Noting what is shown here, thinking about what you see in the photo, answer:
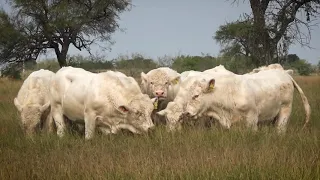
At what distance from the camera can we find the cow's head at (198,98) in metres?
8.60

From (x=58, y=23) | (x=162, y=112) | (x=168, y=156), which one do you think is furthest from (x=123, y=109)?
(x=58, y=23)

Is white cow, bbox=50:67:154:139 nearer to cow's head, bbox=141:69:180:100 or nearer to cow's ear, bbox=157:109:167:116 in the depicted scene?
cow's ear, bbox=157:109:167:116

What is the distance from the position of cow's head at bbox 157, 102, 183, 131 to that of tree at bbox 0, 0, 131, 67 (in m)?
22.6

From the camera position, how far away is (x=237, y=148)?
641cm

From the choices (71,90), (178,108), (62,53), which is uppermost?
(62,53)

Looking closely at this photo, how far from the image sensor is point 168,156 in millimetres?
6160

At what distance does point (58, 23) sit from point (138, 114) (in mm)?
23560

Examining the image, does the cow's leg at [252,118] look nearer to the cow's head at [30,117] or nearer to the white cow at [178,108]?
the white cow at [178,108]

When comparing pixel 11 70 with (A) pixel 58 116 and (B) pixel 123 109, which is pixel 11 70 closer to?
(A) pixel 58 116

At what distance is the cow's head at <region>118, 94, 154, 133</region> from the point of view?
312 inches

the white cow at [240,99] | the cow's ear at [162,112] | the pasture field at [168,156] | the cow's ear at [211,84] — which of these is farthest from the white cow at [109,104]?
the cow's ear at [211,84]

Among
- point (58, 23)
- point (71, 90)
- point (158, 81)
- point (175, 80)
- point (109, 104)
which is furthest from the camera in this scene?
point (58, 23)

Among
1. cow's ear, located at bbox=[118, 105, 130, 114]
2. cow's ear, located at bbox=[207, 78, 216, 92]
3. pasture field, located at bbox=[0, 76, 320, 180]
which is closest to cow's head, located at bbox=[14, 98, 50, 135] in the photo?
pasture field, located at bbox=[0, 76, 320, 180]

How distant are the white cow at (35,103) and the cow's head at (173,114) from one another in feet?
8.46
